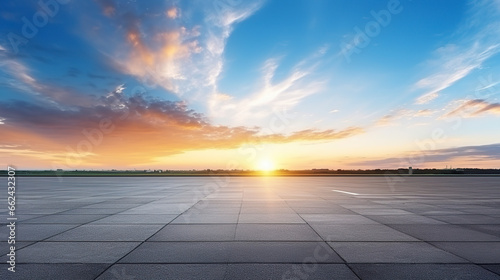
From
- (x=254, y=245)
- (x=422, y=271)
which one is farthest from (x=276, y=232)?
(x=422, y=271)

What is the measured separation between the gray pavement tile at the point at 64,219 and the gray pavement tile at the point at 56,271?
4.25 m

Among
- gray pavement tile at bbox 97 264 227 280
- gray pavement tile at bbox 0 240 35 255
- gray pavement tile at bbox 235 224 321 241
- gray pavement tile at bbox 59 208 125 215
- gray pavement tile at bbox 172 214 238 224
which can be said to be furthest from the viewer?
gray pavement tile at bbox 59 208 125 215

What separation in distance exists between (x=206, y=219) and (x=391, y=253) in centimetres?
556

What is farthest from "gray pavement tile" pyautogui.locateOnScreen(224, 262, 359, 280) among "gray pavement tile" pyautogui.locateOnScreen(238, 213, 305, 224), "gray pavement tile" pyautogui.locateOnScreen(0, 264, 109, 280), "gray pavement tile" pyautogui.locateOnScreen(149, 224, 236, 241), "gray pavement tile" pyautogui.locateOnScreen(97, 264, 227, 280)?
"gray pavement tile" pyautogui.locateOnScreen(238, 213, 305, 224)

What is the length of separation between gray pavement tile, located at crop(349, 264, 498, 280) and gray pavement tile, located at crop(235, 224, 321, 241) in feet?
6.73

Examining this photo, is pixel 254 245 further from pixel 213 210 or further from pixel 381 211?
pixel 381 211

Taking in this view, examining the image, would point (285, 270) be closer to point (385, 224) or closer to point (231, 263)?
point (231, 263)

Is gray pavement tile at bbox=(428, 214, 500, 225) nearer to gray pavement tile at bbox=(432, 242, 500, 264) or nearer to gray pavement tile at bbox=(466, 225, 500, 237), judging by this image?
gray pavement tile at bbox=(466, 225, 500, 237)

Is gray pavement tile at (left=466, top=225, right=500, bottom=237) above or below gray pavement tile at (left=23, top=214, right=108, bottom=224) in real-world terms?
below

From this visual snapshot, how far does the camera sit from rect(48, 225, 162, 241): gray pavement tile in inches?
285

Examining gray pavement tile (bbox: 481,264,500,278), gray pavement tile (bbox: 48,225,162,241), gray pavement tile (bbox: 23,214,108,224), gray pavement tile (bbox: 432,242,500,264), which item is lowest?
gray pavement tile (bbox: 481,264,500,278)

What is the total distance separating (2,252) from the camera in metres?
6.14

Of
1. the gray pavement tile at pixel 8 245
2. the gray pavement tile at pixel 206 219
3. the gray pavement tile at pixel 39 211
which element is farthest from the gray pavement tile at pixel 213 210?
the gray pavement tile at pixel 8 245

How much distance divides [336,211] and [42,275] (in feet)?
30.9
